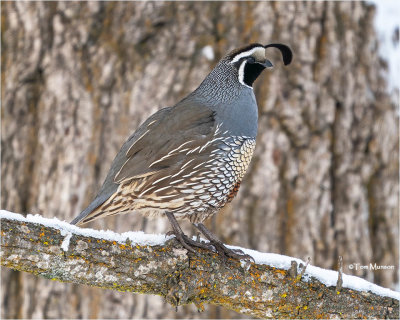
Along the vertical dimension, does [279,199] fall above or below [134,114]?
below

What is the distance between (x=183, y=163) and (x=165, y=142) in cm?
16

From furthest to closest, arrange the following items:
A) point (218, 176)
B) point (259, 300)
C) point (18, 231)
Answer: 1. point (218, 176)
2. point (259, 300)
3. point (18, 231)

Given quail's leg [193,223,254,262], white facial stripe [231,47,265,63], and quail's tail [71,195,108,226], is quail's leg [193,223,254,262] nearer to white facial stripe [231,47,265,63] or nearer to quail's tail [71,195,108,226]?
quail's tail [71,195,108,226]

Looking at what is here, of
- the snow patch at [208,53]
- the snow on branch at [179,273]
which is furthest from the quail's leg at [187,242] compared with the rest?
the snow patch at [208,53]

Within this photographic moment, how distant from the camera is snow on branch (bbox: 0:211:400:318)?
2590 millimetres

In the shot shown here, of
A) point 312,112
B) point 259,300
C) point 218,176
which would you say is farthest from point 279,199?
point 259,300

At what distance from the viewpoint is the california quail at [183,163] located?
10.8 feet

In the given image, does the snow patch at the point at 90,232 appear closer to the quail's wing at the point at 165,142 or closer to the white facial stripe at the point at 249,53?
the quail's wing at the point at 165,142

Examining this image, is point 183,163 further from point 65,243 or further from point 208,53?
point 208,53

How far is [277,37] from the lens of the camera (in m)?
4.55

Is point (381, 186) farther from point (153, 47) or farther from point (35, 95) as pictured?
point (35, 95)

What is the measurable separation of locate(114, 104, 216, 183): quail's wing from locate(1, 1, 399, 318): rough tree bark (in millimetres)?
1154

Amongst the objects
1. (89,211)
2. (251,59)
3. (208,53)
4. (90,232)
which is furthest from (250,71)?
(90,232)

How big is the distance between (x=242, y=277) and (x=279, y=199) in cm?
148
